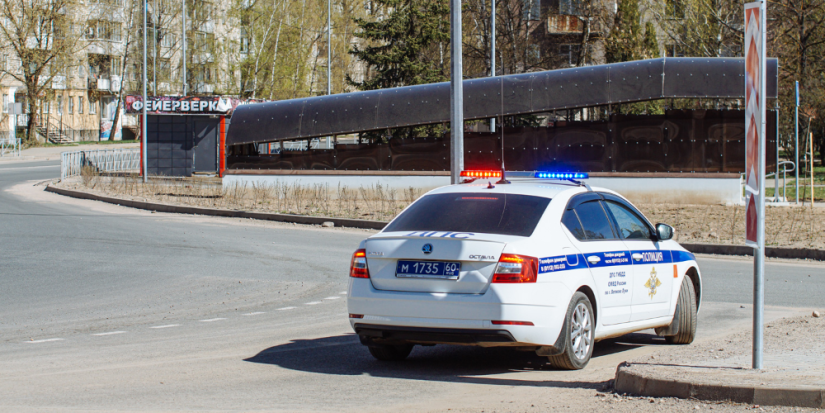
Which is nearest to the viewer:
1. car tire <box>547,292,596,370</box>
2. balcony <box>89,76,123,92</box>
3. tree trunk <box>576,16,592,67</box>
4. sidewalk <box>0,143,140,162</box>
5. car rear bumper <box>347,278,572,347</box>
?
car rear bumper <box>347,278,572,347</box>

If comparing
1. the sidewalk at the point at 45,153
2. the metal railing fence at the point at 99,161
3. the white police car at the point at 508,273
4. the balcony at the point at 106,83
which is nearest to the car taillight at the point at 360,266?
the white police car at the point at 508,273

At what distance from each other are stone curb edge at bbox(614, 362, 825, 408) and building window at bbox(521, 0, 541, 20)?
48016 mm

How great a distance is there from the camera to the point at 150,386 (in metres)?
6.50

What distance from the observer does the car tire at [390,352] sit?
24.5 ft

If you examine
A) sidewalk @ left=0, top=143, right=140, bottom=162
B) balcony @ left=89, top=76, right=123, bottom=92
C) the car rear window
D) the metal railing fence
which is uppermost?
balcony @ left=89, top=76, right=123, bottom=92

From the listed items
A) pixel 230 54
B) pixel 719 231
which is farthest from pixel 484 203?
pixel 230 54

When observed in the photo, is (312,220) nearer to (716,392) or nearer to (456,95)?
(456,95)

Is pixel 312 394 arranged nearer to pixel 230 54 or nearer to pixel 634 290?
pixel 634 290

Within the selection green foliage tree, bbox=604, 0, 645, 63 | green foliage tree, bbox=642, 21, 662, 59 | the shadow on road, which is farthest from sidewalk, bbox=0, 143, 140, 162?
the shadow on road

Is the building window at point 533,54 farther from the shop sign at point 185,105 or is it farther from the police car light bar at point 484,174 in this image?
the police car light bar at point 484,174

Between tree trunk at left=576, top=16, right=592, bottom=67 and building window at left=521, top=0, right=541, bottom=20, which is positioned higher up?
building window at left=521, top=0, right=541, bottom=20

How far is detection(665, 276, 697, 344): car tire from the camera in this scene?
830cm

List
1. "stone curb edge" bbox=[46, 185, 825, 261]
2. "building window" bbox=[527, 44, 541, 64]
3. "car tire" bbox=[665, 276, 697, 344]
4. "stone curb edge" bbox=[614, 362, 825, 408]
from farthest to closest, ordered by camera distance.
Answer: "building window" bbox=[527, 44, 541, 64] → "stone curb edge" bbox=[46, 185, 825, 261] → "car tire" bbox=[665, 276, 697, 344] → "stone curb edge" bbox=[614, 362, 825, 408]

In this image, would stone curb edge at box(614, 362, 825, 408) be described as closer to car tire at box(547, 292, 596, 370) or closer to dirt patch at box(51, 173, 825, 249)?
car tire at box(547, 292, 596, 370)
